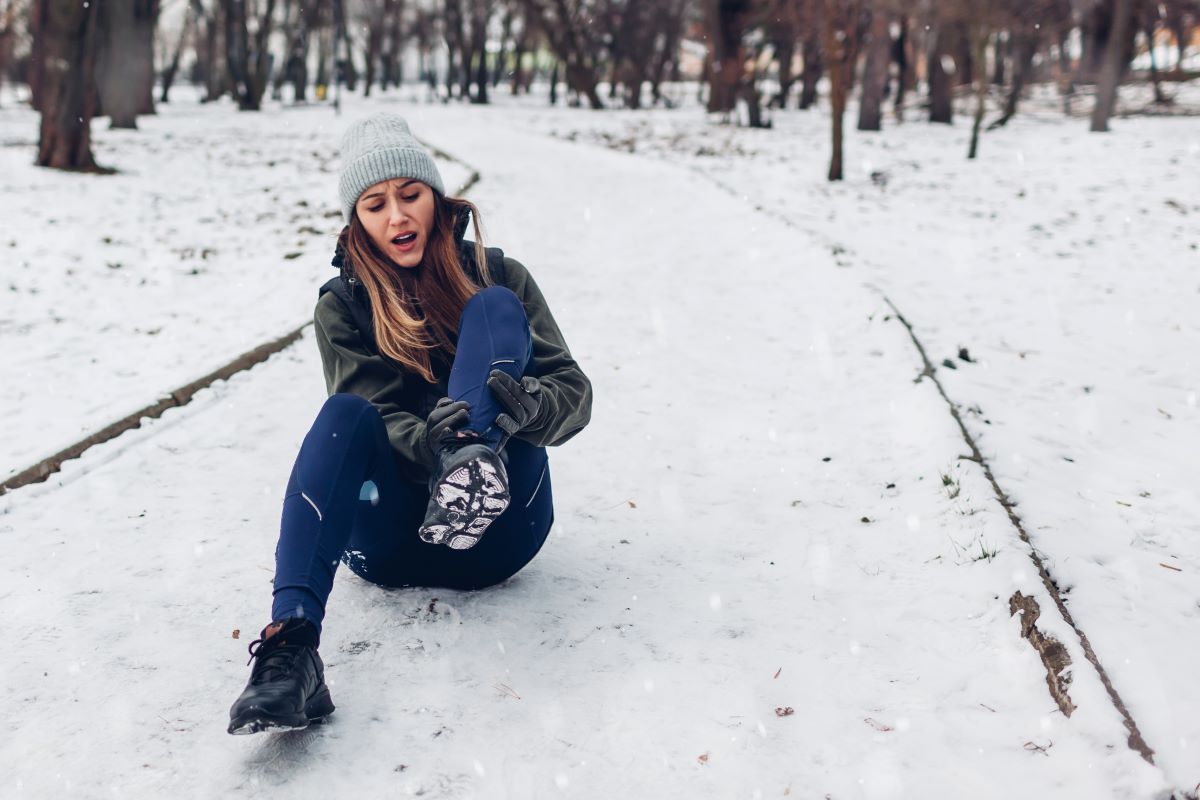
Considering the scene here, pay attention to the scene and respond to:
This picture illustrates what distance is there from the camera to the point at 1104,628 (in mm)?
2727

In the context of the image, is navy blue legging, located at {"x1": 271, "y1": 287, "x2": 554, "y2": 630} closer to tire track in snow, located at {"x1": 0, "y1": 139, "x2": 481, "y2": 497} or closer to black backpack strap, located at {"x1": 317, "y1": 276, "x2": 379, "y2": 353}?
black backpack strap, located at {"x1": 317, "y1": 276, "x2": 379, "y2": 353}

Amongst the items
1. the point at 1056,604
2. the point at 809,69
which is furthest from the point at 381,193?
the point at 809,69

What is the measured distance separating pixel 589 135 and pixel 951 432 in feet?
64.5

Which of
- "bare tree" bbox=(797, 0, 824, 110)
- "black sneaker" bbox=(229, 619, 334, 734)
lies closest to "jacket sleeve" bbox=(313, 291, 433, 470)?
"black sneaker" bbox=(229, 619, 334, 734)

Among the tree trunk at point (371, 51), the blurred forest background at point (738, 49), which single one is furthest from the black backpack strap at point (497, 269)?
the tree trunk at point (371, 51)

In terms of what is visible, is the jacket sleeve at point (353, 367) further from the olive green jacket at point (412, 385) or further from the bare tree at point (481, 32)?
the bare tree at point (481, 32)

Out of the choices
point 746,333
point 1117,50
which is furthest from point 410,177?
point 1117,50

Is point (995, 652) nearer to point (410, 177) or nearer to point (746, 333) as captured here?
point (410, 177)

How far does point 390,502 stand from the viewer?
2621 millimetres

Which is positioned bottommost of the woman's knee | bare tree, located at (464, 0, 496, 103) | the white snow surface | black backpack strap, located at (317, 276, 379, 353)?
the white snow surface

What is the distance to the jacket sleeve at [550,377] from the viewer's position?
103 inches

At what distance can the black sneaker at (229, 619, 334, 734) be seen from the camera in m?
2.09

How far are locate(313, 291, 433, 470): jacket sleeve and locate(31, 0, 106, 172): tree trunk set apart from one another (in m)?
11.3

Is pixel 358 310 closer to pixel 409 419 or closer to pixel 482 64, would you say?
pixel 409 419
